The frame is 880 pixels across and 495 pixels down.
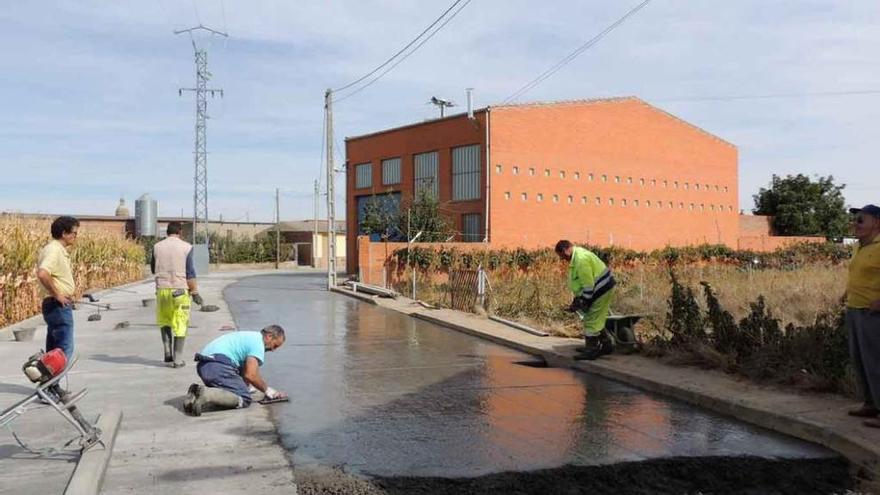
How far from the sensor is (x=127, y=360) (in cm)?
1053

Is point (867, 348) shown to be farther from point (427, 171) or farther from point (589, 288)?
point (427, 171)

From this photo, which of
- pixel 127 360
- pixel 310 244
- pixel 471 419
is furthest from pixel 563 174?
pixel 310 244

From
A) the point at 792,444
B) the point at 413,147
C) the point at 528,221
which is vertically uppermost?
the point at 413,147

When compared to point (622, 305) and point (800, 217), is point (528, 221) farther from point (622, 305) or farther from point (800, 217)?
point (800, 217)

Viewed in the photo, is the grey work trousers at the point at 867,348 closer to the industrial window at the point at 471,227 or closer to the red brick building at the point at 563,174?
the red brick building at the point at 563,174

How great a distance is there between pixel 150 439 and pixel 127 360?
4.67 meters

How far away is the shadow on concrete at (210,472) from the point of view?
5.27 m

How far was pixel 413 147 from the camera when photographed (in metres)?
40.6

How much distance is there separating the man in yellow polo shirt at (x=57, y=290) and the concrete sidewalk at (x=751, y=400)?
6237 mm

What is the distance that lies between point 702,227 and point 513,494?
148ft

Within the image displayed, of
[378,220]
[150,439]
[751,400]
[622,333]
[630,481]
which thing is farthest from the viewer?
[378,220]

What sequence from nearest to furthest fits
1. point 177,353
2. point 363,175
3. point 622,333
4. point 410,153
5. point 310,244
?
point 177,353 → point 622,333 → point 410,153 → point 363,175 → point 310,244

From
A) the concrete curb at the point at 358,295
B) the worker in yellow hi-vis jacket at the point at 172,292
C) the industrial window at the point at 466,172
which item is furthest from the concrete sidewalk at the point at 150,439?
the industrial window at the point at 466,172

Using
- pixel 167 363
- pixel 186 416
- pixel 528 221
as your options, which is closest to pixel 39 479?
pixel 186 416
